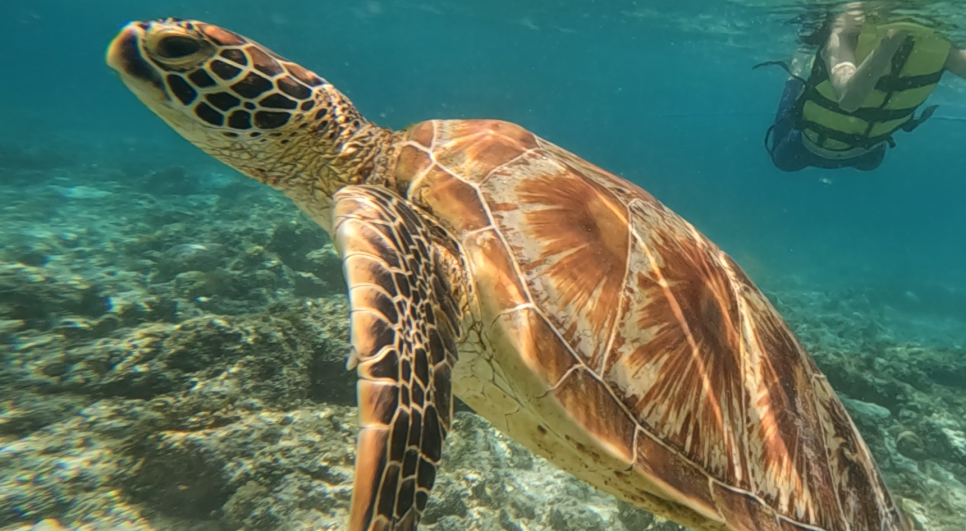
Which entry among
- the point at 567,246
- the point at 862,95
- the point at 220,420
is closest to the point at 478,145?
the point at 567,246

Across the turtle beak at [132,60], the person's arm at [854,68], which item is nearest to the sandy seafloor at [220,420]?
the turtle beak at [132,60]

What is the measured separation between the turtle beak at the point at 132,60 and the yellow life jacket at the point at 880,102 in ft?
24.2

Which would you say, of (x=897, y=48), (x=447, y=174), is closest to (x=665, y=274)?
(x=447, y=174)

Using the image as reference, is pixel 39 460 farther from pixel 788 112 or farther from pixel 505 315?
pixel 788 112

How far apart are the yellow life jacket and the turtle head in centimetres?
649

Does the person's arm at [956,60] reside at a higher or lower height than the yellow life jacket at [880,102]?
higher

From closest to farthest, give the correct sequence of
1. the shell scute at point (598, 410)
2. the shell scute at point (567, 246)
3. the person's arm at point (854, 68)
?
the shell scute at point (598, 410) → the shell scute at point (567, 246) → the person's arm at point (854, 68)

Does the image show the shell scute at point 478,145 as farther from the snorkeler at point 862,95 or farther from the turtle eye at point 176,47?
the snorkeler at point 862,95

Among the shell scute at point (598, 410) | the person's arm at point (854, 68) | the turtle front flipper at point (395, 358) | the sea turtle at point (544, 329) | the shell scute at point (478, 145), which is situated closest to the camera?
the turtle front flipper at point (395, 358)

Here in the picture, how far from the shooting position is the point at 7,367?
10.3 feet

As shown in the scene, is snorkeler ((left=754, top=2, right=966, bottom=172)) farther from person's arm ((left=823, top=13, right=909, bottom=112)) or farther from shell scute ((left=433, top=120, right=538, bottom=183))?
shell scute ((left=433, top=120, right=538, bottom=183))

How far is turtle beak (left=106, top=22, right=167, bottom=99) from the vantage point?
2.07m

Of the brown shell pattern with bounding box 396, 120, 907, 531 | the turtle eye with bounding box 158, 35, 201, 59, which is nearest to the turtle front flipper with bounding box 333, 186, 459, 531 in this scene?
the brown shell pattern with bounding box 396, 120, 907, 531

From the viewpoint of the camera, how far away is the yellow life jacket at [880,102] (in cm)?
634
